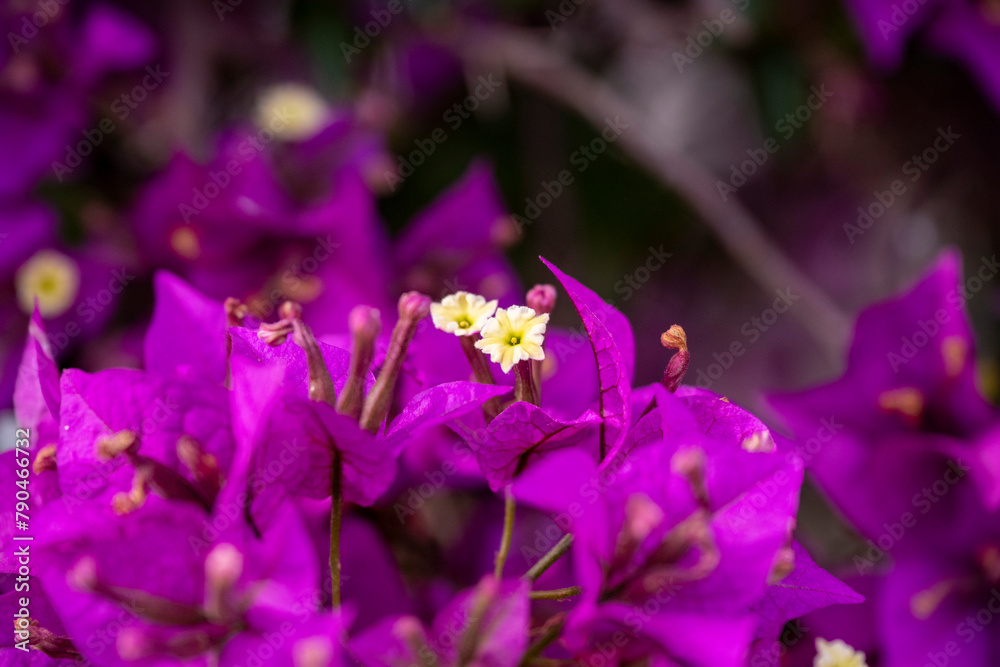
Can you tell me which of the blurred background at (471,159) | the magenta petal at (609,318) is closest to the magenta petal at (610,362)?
the magenta petal at (609,318)

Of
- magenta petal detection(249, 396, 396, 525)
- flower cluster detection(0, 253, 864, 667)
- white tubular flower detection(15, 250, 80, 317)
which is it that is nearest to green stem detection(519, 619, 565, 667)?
flower cluster detection(0, 253, 864, 667)

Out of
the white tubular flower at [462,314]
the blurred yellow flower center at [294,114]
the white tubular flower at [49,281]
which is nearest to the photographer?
the white tubular flower at [462,314]

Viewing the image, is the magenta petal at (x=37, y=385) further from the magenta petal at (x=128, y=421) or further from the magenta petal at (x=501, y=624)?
the magenta petal at (x=501, y=624)

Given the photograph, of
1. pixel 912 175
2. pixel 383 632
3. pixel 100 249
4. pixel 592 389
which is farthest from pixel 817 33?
pixel 383 632

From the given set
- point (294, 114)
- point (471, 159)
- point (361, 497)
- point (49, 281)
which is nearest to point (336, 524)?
point (361, 497)

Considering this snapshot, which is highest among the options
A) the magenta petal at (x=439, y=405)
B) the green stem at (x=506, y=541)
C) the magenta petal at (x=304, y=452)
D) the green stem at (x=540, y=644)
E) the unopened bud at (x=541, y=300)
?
the unopened bud at (x=541, y=300)

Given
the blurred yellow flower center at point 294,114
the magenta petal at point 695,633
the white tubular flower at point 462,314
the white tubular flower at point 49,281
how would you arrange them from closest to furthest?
1. the magenta petal at point 695,633
2. the white tubular flower at point 462,314
3. the white tubular flower at point 49,281
4. the blurred yellow flower center at point 294,114

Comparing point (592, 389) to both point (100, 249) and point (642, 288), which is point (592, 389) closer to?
point (100, 249)
